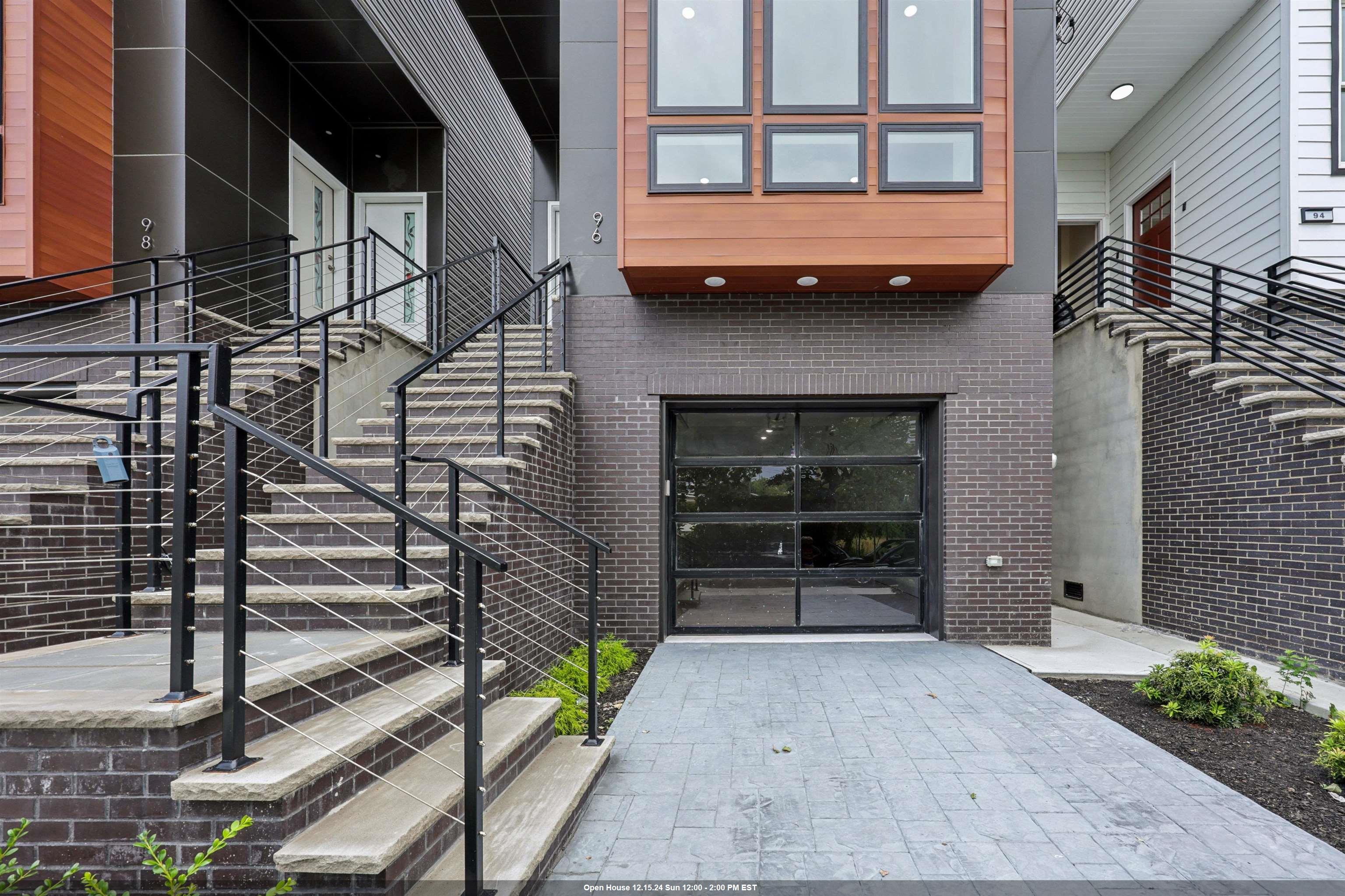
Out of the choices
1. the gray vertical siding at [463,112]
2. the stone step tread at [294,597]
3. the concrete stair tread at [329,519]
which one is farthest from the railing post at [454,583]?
the gray vertical siding at [463,112]

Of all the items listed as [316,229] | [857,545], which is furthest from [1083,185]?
[316,229]

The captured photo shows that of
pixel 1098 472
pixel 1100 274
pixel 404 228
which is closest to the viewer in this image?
pixel 1098 472

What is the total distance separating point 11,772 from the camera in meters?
2.15

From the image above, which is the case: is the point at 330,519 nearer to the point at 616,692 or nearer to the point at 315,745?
the point at 315,745

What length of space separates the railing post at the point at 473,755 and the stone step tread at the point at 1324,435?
21.3 ft

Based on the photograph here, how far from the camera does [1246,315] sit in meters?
7.64

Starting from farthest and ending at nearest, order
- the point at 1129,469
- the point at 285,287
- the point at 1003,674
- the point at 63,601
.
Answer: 1. the point at 285,287
2. the point at 1129,469
3. the point at 1003,674
4. the point at 63,601

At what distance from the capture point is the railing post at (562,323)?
6863mm

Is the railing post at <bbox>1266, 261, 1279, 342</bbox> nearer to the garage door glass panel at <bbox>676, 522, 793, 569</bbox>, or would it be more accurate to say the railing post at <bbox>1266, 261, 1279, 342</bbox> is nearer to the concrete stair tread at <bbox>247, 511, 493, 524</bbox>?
the garage door glass panel at <bbox>676, 522, 793, 569</bbox>

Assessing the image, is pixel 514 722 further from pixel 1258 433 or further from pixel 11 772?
pixel 1258 433


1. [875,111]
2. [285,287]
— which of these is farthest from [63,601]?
[875,111]

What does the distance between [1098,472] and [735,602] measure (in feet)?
15.5

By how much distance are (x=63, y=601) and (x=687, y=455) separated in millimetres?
4912

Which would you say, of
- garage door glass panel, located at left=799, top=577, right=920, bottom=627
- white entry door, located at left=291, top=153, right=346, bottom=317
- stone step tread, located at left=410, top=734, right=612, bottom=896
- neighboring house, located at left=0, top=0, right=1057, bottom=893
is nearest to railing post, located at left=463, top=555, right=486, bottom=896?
stone step tread, located at left=410, top=734, right=612, bottom=896
